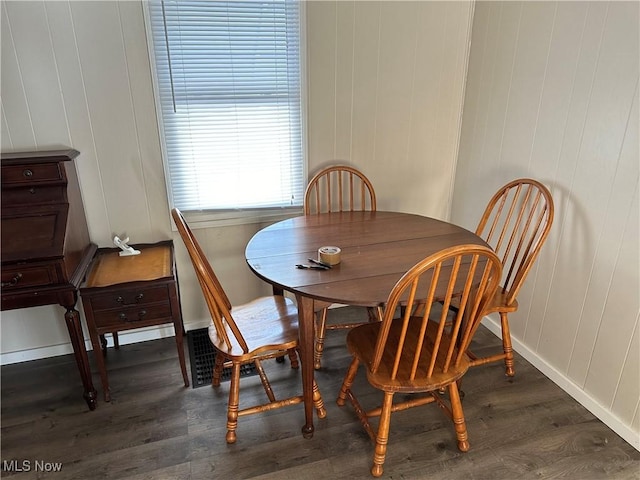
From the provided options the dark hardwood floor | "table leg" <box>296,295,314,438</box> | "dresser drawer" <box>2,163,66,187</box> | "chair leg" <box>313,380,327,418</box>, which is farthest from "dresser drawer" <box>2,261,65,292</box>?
"chair leg" <box>313,380,327,418</box>

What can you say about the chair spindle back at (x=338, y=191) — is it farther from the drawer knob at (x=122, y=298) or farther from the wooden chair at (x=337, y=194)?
the drawer knob at (x=122, y=298)

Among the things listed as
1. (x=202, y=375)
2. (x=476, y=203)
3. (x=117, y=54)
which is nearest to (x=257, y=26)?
(x=117, y=54)

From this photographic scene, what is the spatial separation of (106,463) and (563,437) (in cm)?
186

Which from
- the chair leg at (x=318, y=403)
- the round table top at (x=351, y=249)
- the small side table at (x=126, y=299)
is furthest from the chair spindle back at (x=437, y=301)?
the small side table at (x=126, y=299)

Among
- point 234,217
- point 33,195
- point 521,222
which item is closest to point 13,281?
point 33,195

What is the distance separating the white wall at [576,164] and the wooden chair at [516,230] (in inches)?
4.0

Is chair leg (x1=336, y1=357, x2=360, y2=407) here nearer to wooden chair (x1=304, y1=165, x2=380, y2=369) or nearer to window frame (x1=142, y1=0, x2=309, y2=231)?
wooden chair (x1=304, y1=165, x2=380, y2=369)

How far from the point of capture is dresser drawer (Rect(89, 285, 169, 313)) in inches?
71.3

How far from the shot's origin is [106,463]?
1626 millimetres

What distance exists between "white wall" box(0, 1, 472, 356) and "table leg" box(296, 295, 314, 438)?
3.26 ft

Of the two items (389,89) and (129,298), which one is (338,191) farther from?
(129,298)

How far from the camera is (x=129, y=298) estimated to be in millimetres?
1847

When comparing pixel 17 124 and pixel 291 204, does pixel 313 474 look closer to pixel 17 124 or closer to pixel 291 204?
pixel 291 204

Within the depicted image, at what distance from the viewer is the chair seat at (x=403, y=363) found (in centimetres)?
142
